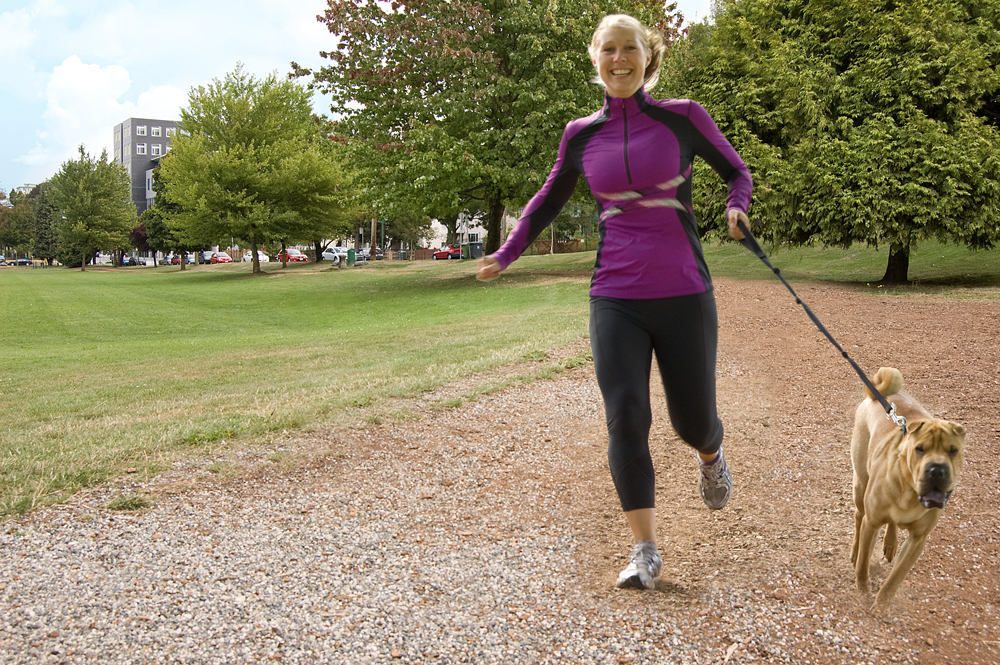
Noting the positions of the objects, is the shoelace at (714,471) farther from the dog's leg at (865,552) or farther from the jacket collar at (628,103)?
the jacket collar at (628,103)

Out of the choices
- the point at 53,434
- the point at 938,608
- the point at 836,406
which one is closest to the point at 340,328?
the point at 53,434

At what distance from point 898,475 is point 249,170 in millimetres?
40979

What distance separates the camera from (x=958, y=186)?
15.5 metres

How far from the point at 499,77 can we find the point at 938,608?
70.7ft

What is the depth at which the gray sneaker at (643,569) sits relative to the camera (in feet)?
10.6

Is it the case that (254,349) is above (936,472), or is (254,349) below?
below

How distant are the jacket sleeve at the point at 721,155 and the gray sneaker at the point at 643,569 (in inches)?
60.9

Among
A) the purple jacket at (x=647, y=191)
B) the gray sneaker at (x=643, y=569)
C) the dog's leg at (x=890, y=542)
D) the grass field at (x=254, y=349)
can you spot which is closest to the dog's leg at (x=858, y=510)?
the dog's leg at (x=890, y=542)

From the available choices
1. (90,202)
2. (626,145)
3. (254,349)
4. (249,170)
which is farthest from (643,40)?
(90,202)

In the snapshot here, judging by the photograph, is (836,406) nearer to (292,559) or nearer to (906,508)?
(906,508)

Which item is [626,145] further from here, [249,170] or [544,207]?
[249,170]

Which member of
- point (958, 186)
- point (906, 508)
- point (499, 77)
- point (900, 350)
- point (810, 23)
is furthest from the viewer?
point (499, 77)

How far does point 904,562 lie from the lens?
Result: 9.62 feet

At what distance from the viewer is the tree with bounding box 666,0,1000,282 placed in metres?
15.9
